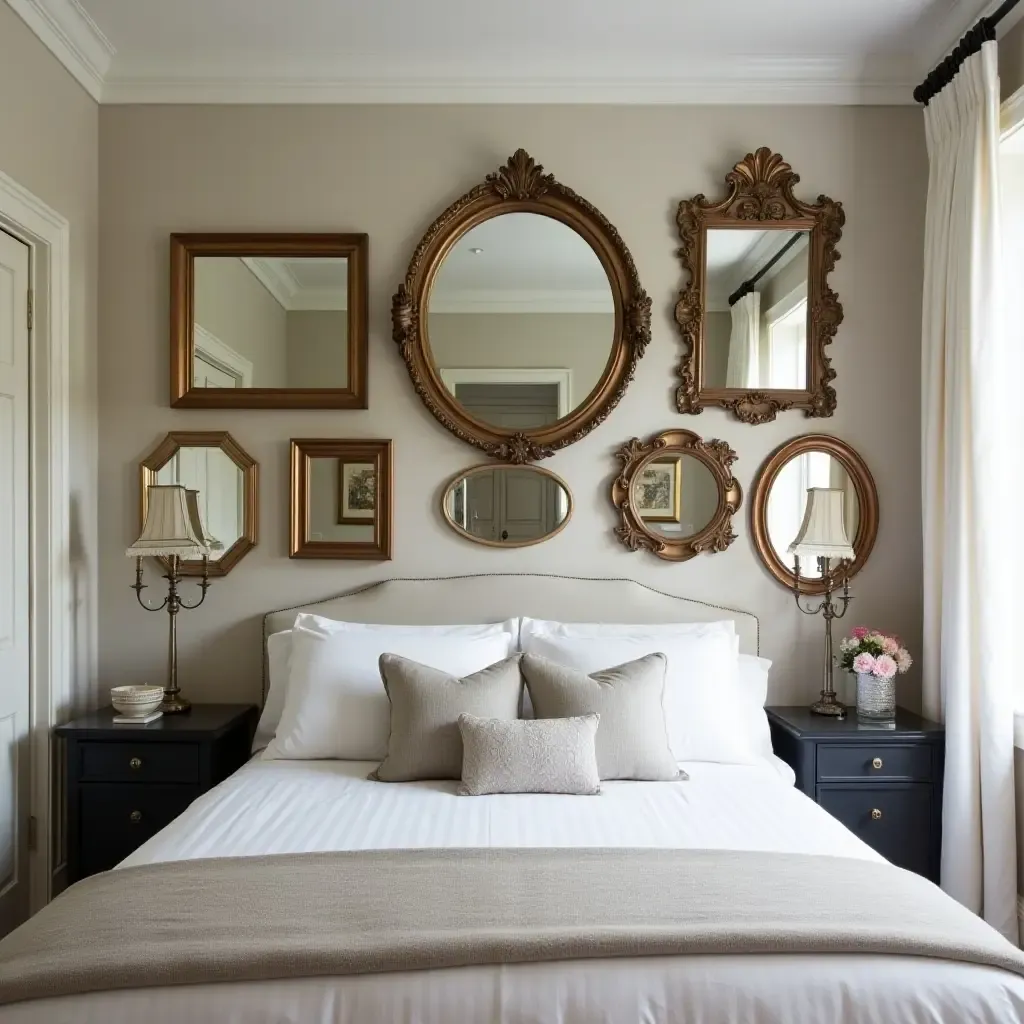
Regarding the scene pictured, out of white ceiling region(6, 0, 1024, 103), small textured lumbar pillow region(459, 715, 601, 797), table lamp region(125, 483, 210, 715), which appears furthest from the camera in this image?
table lamp region(125, 483, 210, 715)

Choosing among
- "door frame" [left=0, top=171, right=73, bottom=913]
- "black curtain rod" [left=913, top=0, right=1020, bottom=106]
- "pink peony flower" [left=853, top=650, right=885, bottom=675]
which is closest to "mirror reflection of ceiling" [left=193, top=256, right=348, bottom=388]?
"door frame" [left=0, top=171, right=73, bottom=913]

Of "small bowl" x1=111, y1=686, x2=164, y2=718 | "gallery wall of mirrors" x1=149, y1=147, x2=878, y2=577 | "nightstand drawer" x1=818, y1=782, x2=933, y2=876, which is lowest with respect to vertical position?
"nightstand drawer" x1=818, y1=782, x2=933, y2=876

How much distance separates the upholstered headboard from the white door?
0.80m

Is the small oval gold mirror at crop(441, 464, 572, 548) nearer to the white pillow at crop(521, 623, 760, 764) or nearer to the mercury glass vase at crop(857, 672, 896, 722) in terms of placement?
the white pillow at crop(521, 623, 760, 764)

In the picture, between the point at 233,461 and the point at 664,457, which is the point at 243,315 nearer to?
the point at 233,461

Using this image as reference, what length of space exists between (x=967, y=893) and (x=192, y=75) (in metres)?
3.80

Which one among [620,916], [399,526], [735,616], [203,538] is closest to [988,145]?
[735,616]

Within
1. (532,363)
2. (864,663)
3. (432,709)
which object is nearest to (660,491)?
(532,363)

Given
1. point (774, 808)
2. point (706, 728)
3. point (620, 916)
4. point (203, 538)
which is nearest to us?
point (620, 916)

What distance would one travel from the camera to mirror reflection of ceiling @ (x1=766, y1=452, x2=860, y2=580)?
3.38 metres

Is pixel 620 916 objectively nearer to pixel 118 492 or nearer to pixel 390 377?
pixel 390 377

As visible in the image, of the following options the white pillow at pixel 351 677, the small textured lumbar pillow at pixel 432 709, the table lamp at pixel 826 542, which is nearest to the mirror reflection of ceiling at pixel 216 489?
the white pillow at pixel 351 677

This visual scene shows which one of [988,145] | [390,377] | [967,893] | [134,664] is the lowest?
[967,893]

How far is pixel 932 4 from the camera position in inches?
117
